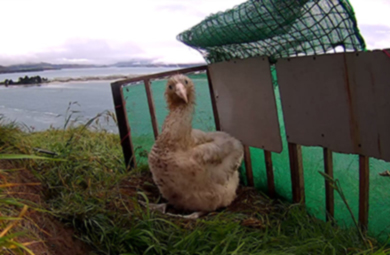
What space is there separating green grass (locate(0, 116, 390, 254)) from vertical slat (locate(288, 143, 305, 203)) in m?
0.12

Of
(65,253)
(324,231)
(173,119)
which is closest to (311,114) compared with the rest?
(324,231)

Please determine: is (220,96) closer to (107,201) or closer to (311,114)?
(311,114)

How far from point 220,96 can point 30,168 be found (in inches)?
66.0

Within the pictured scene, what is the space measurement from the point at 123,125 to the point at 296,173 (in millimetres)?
1765

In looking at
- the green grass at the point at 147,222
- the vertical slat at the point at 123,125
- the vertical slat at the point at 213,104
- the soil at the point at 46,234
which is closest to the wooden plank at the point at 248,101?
the vertical slat at the point at 213,104

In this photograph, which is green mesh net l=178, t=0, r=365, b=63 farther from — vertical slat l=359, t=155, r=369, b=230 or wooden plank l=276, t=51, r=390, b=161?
vertical slat l=359, t=155, r=369, b=230

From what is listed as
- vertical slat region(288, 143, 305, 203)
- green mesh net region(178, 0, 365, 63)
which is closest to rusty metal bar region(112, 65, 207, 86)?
green mesh net region(178, 0, 365, 63)

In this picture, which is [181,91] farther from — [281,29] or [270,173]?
[270,173]

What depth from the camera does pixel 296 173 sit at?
2.80 meters

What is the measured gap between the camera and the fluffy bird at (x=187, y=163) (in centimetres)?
267

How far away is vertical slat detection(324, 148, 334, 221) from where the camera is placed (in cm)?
251

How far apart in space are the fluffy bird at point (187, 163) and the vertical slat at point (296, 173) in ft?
1.57

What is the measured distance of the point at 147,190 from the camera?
3.21 meters

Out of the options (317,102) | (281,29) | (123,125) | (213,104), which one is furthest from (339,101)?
(123,125)
